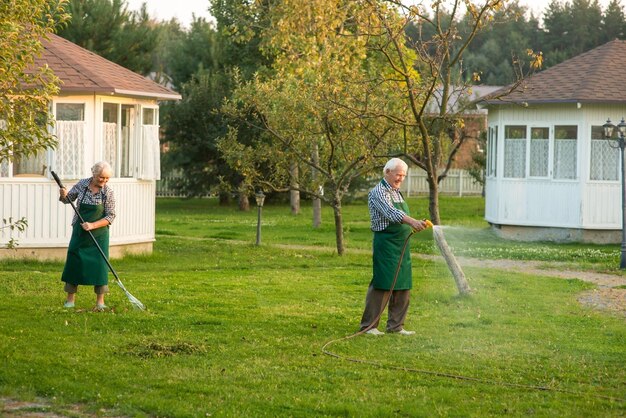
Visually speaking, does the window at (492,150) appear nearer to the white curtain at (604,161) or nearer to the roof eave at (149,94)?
the white curtain at (604,161)

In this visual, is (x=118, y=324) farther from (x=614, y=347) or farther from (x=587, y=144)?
(x=587, y=144)

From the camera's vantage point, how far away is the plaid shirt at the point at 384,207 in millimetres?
11345

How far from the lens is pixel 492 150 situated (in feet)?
91.3

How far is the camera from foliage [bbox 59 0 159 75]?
3928 centimetres

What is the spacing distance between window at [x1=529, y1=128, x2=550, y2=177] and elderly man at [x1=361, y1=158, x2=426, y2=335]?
48.9 feet

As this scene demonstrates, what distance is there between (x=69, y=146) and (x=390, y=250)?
9.42 meters

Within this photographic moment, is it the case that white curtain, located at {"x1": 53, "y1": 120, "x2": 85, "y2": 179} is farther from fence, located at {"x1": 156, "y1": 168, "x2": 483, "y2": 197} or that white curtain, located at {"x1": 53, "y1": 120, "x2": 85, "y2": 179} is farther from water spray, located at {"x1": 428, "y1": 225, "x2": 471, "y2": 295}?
fence, located at {"x1": 156, "y1": 168, "x2": 483, "y2": 197}

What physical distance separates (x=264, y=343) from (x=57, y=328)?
228cm

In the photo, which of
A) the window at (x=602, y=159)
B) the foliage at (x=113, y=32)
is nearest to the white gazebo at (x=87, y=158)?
the window at (x=602, y=159)

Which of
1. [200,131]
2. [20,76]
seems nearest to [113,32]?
[200,131]

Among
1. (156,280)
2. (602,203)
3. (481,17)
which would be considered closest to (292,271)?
(156,280)

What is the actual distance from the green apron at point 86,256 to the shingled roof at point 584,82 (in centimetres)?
1274

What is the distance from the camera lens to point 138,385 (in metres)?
9.05

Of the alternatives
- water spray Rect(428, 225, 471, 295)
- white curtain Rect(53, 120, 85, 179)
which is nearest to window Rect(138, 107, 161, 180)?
white curtain Rect(53, 120, 85, 179)
